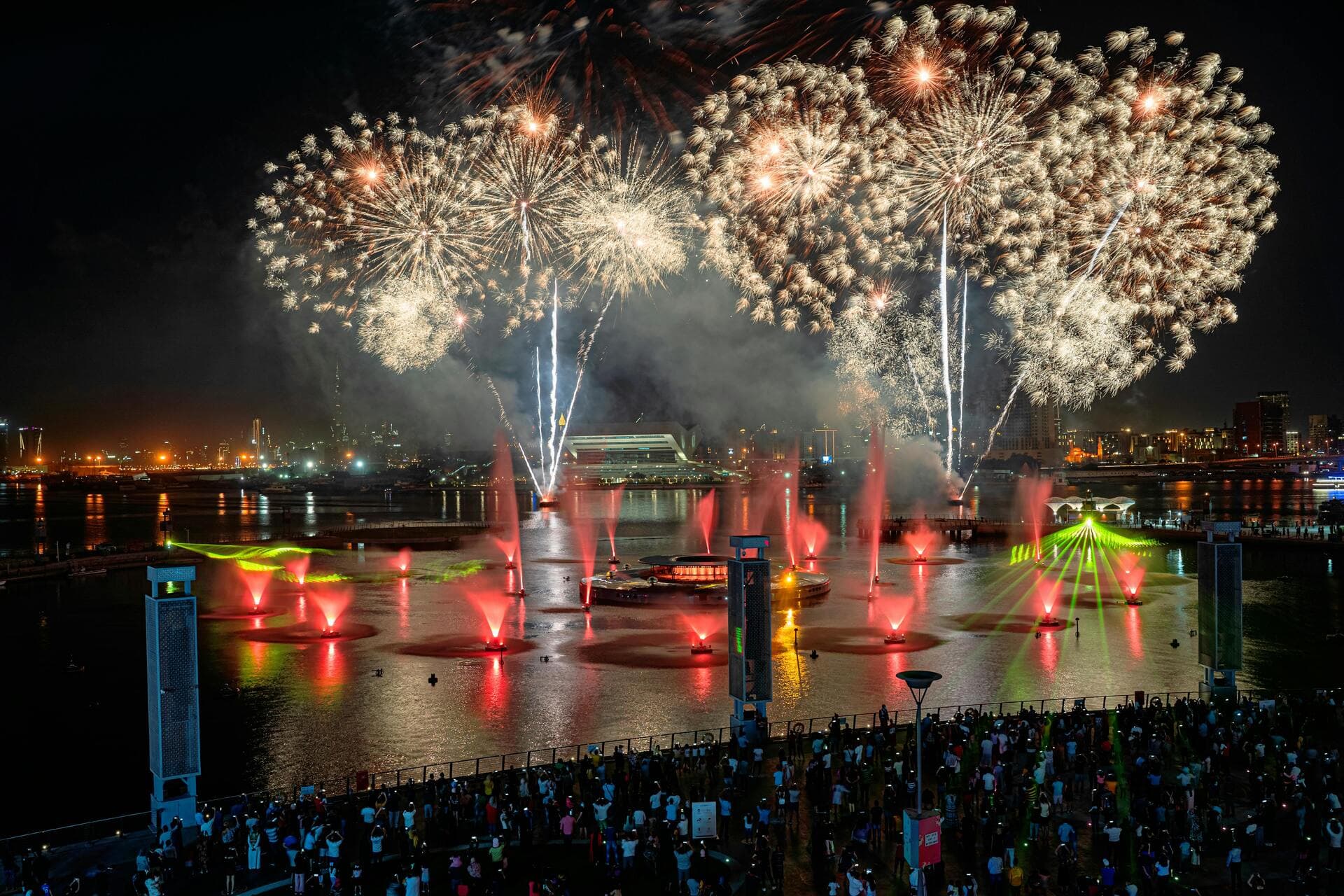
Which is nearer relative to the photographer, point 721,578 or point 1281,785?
point 1281,785

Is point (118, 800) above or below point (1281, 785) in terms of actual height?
below

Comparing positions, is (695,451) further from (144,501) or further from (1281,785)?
(1281,785)

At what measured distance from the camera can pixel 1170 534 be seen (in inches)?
2512

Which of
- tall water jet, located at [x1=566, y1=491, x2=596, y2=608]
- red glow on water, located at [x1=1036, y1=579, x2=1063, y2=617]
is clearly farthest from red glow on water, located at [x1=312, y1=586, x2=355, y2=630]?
red glow on water, located at [x1=1036, y1=579, x2=1063, y2=617]

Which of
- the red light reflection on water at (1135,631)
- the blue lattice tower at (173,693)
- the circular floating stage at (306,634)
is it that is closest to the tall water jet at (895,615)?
the red light reflection on water at (1135,631)

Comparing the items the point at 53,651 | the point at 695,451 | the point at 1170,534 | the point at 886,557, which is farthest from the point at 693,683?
the point at 695,451

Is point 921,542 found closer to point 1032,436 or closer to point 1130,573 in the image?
point 1130,573

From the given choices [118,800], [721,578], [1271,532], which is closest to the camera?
[118,800]

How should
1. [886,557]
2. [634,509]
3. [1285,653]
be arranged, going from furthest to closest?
[634,509], [886,557], [1285,653]

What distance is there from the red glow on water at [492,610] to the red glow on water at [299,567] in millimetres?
10949

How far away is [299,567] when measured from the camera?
175 ft

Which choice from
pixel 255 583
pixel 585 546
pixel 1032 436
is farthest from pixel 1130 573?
pixel 1032 436

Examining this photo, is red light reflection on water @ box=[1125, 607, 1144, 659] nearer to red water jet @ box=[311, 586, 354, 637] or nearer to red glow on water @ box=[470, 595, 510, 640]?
red glow on water @ box=[470, 595, 510, 640]

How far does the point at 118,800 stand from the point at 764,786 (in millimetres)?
12246
